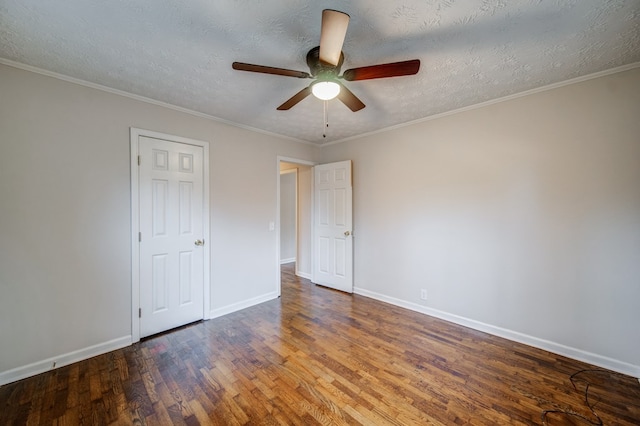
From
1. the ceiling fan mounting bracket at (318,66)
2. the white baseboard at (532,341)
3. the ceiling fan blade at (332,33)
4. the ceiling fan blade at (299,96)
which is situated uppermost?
the ceiling fan mounting bracket at (318,66)

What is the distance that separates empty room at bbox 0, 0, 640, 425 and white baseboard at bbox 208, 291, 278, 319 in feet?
0.09

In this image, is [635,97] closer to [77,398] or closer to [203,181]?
[203,181]

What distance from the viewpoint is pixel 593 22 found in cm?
159

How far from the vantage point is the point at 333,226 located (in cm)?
425

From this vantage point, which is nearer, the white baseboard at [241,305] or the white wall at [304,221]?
the white baseboard at [241,305]

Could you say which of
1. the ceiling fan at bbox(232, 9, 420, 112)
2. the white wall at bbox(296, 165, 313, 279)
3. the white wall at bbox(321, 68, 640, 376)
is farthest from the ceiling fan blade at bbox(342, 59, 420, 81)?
the white wall at bbox(296, 165, 313, 279)

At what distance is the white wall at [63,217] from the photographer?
2.01 meters

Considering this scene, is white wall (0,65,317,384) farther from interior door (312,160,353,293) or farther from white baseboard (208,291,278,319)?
interior door (312,160,353,293)

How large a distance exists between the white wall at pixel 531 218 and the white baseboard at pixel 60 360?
129 inches

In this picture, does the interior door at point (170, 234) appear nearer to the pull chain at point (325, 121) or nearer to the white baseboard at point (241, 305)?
the white baseboard at point (241, 305)

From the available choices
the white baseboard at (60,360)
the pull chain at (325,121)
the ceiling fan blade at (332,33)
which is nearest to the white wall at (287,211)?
the pull chain at (325,121)

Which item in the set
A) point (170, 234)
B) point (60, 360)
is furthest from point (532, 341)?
point (60, 360)

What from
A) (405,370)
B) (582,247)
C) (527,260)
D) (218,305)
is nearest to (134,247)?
(218,305)

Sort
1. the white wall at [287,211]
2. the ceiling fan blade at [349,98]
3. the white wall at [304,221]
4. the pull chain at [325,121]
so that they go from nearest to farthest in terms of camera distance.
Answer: the ceiling fan blade at [349,98] < the pull chain at [325,121] < the white wall at [304,221] < the white wall at [287,211]
